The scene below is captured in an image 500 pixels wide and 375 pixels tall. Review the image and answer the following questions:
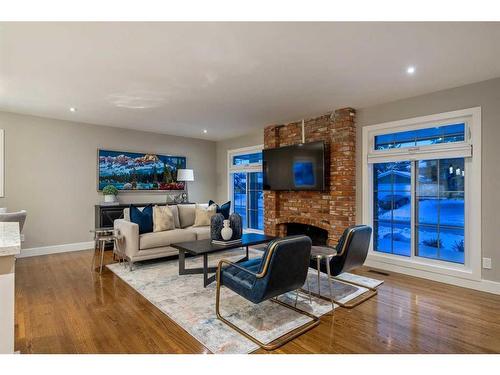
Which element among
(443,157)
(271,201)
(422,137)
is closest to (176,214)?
(271,201)

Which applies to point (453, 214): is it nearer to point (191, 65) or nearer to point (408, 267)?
point (408, 267)

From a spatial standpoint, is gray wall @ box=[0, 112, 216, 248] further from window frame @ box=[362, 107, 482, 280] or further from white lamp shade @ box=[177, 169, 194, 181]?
window frame @ box=[362, 107, 482, 280]

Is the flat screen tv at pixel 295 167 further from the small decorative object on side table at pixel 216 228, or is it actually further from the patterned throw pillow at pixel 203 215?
the small decorative object on side table at pixel 216 228

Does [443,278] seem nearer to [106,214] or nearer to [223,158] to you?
[223,158]

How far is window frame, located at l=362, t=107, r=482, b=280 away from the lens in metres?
3.45

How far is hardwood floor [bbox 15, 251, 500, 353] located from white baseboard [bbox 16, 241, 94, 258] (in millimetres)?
1549

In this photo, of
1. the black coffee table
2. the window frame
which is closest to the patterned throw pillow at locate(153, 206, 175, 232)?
the black coffee table

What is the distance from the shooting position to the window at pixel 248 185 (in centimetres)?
668

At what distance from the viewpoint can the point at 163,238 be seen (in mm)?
4441

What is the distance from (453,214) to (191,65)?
12.7 feet

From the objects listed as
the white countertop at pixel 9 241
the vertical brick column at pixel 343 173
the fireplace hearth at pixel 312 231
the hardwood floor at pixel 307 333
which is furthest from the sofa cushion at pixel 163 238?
the vertical brick column at pixel 343 173

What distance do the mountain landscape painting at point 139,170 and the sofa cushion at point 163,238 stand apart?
2082 mm

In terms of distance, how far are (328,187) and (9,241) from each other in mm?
4307
